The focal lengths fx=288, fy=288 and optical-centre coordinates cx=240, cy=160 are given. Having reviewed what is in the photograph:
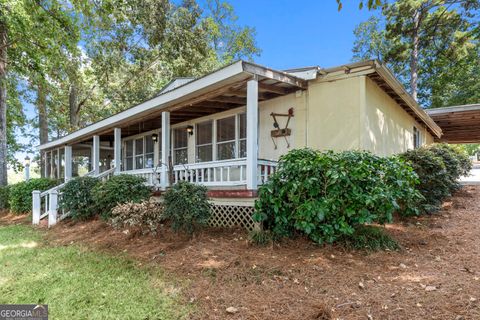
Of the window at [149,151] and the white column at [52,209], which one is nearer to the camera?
the white column at [52,209]

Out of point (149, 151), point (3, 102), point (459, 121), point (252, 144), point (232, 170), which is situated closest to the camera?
point (252, 144)

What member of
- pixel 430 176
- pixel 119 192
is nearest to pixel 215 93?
pixel 119 192

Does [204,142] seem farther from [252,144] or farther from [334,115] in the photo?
[334,115]

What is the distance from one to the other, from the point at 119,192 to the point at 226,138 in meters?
3.35

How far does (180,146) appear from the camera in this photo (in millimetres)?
10469

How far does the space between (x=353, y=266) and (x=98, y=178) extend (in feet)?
26.1

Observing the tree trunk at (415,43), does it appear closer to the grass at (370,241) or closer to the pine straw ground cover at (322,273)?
the pine straw ground cover at (322,273)

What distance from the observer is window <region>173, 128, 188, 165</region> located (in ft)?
33.6

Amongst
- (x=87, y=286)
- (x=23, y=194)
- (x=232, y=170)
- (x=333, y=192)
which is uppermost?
(x=232, y=170)

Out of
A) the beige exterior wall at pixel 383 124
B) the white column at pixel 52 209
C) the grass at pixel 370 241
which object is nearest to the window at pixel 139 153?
the white column at pixel 52 209

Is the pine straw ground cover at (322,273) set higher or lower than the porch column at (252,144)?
lower

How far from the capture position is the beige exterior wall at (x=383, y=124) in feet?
21.6

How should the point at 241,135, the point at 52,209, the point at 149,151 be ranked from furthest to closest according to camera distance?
the point at 149,151, the point at 52,209, the point at 241,135

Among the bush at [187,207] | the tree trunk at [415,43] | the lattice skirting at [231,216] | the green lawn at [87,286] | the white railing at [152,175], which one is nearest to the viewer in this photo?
the green lawn at [87,286]
